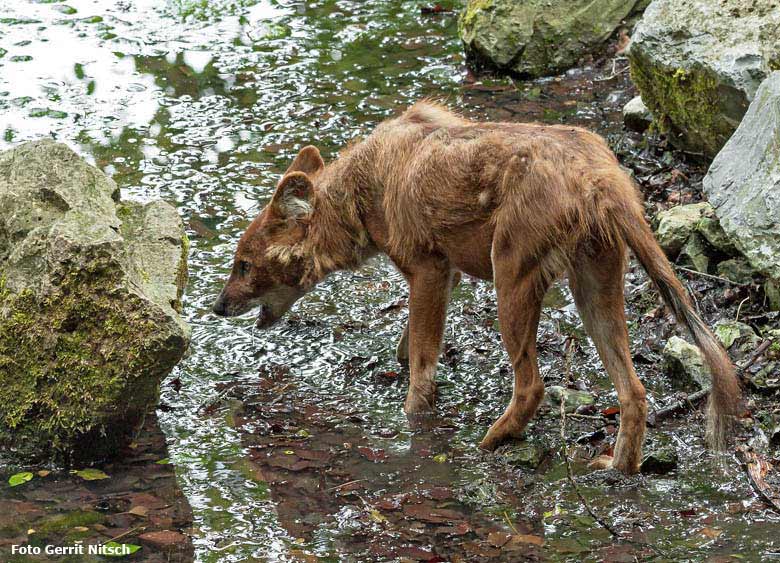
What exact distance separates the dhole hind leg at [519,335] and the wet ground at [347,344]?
17cm

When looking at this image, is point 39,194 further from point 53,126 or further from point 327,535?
point 53,126

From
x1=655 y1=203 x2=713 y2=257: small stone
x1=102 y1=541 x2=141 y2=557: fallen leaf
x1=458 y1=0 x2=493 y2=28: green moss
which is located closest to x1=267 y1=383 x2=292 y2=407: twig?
x1=102 y1=541 x2=141 y2=557: fallen leaf

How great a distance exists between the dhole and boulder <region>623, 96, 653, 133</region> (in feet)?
11.7

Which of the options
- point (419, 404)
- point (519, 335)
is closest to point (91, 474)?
point (419, 404)

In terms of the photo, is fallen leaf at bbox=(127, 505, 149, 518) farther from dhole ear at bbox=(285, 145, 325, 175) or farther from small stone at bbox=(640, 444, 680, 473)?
dhole ear at bbox=(285, 145, 325, 175)

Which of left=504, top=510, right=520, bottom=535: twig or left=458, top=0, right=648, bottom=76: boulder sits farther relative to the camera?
left=458, top=0, right=648, bottom=76: boulder

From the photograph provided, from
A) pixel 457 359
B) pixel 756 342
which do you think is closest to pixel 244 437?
pixel 457 359

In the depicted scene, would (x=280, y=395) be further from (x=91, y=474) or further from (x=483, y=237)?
(x=483, y=237)

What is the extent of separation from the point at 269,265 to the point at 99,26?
23.3ft

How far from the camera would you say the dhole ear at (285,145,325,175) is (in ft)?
25.3

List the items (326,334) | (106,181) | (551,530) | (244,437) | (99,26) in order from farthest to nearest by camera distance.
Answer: (99,26)
(326,334)
(106,181)
(244,437)
(551,530)

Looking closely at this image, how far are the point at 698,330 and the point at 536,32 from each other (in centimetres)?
697

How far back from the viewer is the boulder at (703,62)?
8414 millimetres

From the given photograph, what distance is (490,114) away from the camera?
10.7 metres
